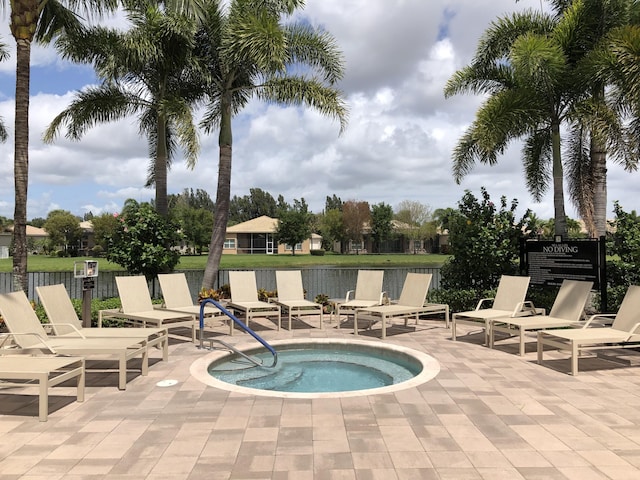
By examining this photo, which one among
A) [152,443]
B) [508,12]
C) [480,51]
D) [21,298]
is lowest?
[152,443]

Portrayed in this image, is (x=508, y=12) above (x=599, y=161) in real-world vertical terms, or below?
above

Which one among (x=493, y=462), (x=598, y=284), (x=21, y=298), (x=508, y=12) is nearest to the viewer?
(x=493, y=462)

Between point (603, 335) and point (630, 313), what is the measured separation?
0.81m

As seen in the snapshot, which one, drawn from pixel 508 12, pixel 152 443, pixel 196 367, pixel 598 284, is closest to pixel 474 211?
pixel 598 284

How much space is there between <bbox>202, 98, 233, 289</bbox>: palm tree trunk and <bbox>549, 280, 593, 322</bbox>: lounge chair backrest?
888 cm

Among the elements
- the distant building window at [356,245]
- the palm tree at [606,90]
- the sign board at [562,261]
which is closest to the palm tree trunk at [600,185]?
the palm tree at [606,90]

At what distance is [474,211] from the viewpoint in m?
12.0

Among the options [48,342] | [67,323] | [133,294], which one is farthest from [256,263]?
[48,342]

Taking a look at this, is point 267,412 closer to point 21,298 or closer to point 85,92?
point 21,298

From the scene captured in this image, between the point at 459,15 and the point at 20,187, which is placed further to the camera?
the point at 459,15

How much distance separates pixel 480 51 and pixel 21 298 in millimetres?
14013

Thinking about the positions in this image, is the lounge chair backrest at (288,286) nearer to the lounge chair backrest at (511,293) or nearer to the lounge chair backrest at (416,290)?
the lounge chair backrest at (416,290)

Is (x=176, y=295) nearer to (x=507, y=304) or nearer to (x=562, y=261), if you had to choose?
(x=507, y=304)

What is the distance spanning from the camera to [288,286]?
11.2 m
